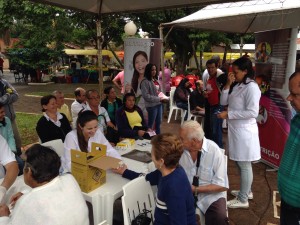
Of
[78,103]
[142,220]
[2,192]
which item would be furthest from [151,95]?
[2,192]

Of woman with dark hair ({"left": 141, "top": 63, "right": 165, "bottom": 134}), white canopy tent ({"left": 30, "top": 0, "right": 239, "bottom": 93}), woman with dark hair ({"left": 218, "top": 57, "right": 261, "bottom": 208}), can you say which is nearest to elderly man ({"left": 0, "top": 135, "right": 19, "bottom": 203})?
woman with dark hair ({"left": 218, "top": 57, "right": 261, "bottom": 208})

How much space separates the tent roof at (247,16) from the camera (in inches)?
207

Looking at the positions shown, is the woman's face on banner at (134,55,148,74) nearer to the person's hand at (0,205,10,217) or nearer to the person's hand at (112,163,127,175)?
the person's hand at (112,163,127,175)

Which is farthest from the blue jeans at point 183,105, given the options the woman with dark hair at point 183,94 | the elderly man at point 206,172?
the elderly man at point 206,172

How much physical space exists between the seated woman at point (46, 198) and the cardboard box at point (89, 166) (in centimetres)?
45

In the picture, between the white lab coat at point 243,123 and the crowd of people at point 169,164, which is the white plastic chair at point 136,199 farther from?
the white lab coat at point 243,123

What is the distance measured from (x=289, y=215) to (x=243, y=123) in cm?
144

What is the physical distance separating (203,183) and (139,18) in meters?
13.7

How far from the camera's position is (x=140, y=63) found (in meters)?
6.13

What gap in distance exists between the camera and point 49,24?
13.9m

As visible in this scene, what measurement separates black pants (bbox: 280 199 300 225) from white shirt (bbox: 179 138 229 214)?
564 millimetres

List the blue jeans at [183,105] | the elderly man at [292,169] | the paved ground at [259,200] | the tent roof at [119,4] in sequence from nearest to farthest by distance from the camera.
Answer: the elderly man at [292,169] → the paved ground at [259,200] → the tent roof at [119,4] → the blue jeans at [183,105]

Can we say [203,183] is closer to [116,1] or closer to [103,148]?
[103,148]

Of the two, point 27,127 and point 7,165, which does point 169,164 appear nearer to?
point 7,165
